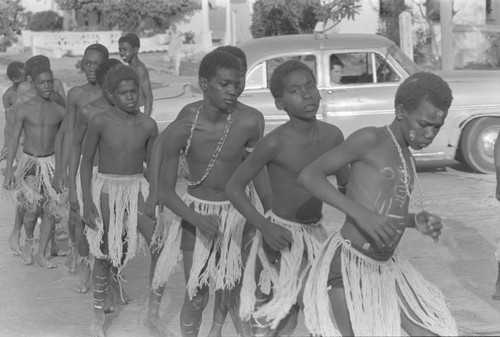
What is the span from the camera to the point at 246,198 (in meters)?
5.14

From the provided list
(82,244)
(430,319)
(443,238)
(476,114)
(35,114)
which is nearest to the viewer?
(430,319)

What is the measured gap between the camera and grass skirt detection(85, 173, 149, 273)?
22.1ft

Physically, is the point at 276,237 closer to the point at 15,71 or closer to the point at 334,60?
the point at 15,71

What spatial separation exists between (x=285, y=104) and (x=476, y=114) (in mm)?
7961

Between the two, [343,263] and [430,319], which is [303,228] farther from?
[430,319]

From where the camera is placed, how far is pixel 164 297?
762 cm

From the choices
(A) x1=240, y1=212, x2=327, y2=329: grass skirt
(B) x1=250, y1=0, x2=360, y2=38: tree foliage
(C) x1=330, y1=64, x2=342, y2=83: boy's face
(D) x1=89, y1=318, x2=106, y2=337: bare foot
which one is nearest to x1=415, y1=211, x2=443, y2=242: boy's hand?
(A) x1=240, y1=212, x2=327, y2=329: grass skirt

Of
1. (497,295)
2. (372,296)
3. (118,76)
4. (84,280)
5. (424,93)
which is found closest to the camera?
(424,93)

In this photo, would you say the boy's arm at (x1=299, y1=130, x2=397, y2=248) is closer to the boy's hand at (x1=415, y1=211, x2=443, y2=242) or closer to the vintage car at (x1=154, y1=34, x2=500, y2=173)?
the boy's hand at (x1=415, y1=211, x2=443, y2=242)

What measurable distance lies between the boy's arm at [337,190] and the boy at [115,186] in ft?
7.95

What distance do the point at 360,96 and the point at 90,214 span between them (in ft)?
20.5

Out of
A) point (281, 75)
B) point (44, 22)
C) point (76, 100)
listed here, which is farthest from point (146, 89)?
point (44, 22)

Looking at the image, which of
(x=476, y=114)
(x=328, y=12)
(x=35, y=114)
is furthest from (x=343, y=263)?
(x=328, y=12)

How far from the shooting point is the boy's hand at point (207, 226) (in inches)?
219
